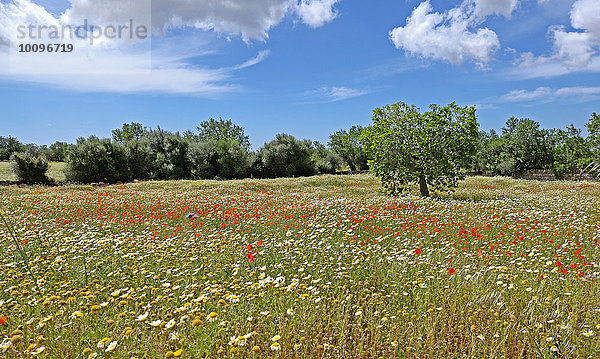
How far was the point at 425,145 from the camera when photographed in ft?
60.1

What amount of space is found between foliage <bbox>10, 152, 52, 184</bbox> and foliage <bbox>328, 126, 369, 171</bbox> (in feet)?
150

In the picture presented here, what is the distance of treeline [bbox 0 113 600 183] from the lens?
35.6m

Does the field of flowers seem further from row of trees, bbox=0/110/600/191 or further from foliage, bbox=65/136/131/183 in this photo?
foliage, bbox=65/136/131/183

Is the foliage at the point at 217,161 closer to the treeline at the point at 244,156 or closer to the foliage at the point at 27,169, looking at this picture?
the treeline at the point at 244,156

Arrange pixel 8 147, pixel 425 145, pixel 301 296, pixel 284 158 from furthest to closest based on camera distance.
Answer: pixel 8 147, pixel 284 158, pixel 425 145, pixel 301 296

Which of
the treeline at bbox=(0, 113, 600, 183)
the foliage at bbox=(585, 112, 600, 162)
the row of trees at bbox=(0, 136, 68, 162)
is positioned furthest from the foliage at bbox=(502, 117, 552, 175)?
the row of trees at bbox=(0, 136, 68, 162)

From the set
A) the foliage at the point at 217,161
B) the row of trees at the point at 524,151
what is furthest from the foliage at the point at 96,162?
the row of trees at the point at 524,151

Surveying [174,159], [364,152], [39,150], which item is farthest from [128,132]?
[364,152]

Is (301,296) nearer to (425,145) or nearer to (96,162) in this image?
(425,145)

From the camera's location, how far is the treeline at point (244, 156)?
1403 inches

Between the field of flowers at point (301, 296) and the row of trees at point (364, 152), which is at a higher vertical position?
the row of trees at point (364, 152)

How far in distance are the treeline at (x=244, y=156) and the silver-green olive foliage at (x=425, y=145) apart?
21471mm

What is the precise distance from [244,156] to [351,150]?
25480 millimetres

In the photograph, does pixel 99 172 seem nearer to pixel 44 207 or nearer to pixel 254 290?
pixel 44 207
